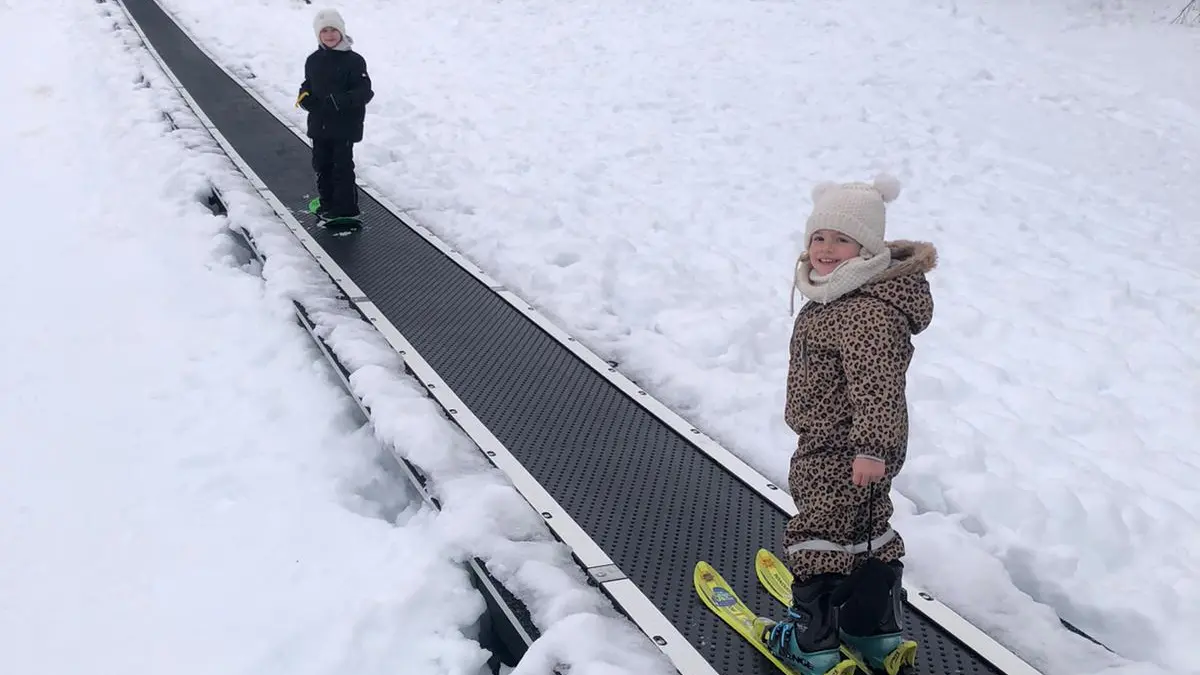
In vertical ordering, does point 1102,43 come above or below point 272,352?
above

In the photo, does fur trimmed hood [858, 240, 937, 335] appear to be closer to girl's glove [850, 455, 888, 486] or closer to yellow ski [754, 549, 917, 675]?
girl's glove [850, 455, 888, 486]

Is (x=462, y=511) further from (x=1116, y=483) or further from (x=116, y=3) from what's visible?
(x=116, y=3)

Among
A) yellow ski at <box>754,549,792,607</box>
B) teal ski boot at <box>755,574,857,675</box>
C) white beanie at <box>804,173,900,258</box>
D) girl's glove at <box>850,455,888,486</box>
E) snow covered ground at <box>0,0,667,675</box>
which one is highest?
white beanie at <box>804,173,900,258</box>

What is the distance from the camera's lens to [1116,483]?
14.0ft

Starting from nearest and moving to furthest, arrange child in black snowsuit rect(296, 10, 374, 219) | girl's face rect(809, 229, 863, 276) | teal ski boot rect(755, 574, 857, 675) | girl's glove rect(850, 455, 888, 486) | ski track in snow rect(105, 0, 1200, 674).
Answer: girl's glove rect(850, 455, 888, 486)
girl's face rect(809, 229, 863, 276)
teal ski boot rect(755, 574, 857, 675)
ski track in snow rect(105, 0, 1200, 674)
child in black snowsuit rect(296, 10, 374, 219)

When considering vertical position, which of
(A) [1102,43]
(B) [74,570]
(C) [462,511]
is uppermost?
(A) [1102,43]

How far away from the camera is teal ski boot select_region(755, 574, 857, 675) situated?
282 cm

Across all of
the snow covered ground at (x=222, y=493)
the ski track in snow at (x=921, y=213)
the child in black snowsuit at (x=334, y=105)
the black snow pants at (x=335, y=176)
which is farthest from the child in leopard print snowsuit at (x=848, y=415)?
the black snow pants at (x=335, y=176)

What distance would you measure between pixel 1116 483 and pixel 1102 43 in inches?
472

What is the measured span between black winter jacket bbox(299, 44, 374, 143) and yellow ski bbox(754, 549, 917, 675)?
4.44m

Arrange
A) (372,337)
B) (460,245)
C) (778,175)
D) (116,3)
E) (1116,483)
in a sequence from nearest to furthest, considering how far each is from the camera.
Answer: (1116,483) < (372,337) < (460,245) < (778,175) < (116,3)

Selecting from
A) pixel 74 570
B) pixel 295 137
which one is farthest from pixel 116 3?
pixel 74 570

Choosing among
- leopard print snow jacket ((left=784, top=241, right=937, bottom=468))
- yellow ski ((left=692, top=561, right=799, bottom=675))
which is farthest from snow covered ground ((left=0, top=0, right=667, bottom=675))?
leopard print snow jacket ((left=784, top=241, right=937, bottom=468))

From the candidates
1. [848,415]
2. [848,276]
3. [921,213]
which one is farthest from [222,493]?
[921,213]
